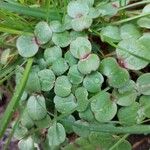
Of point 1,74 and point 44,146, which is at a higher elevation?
point 1,74

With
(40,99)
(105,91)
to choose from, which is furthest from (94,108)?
(40,99)

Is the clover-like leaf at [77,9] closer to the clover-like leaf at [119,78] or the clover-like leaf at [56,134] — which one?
the clover-like leaf at [119,78]

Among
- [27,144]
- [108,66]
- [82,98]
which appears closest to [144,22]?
[108,66]

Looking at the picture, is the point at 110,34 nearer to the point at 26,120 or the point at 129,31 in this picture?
the point at 129,31

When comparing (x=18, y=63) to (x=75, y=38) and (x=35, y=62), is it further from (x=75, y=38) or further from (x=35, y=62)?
(x=75, y=38)

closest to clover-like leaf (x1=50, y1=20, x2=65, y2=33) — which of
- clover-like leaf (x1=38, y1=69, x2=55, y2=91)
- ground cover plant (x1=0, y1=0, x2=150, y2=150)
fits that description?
ground cover plant (x1=0, y1=0, x2=150, y2=150)

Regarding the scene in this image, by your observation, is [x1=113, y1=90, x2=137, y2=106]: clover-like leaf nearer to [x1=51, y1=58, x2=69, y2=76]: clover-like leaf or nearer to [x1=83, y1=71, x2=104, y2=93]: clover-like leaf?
[x1=83, y1=71, x2=104, y2=93]: clover-like leaf

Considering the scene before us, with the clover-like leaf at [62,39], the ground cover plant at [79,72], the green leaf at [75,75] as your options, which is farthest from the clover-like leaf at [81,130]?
the clover-like leaf at [62,39]
